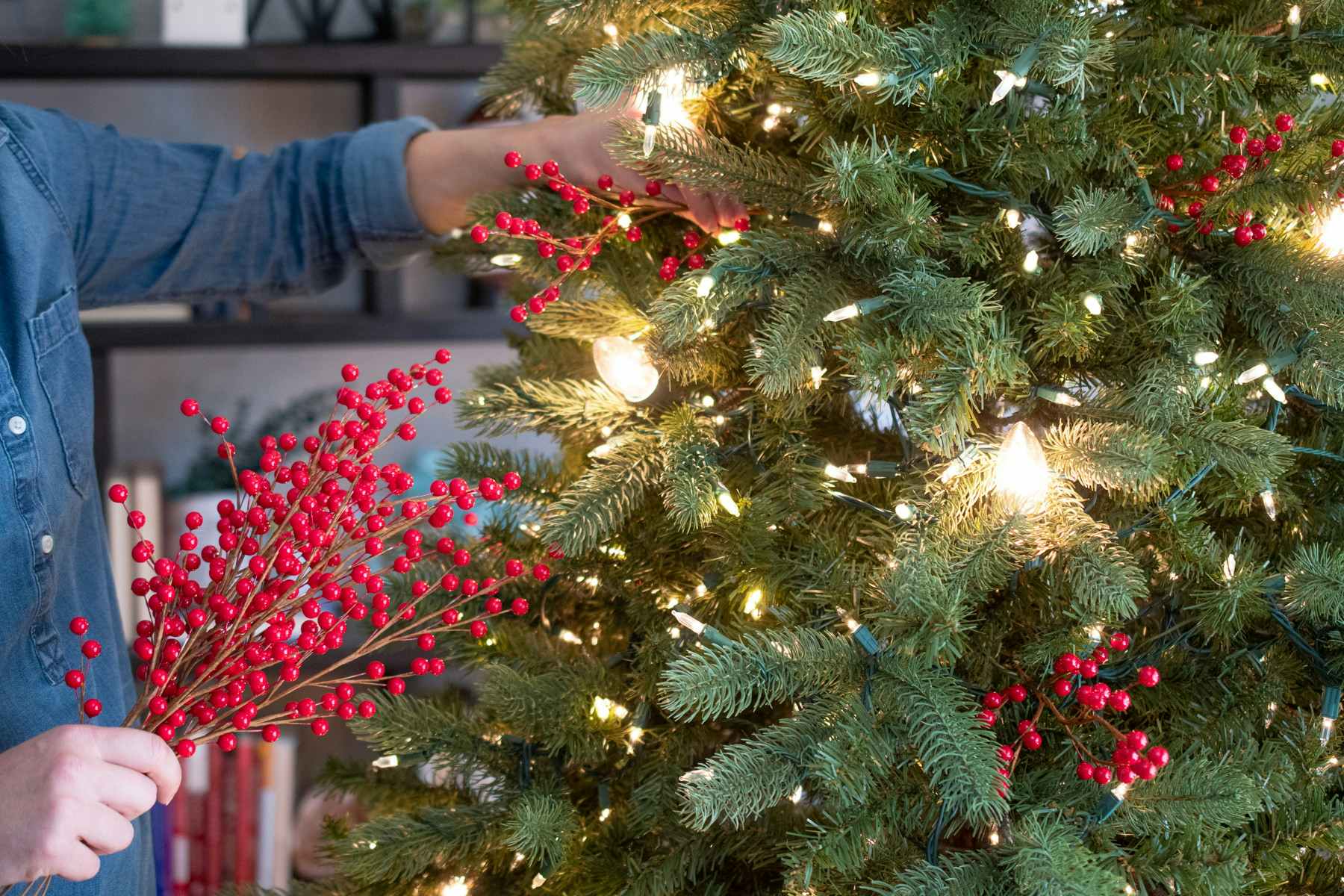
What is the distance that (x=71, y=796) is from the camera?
43cm

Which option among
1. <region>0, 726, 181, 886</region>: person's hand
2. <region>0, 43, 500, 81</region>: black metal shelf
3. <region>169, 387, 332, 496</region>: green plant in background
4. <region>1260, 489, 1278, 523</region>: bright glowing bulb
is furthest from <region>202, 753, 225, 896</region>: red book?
<region>1260, 489, 1278, 523</region>: bright glowing bulb

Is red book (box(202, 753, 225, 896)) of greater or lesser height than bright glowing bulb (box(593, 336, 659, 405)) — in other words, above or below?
below

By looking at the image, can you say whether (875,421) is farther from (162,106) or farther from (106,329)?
(162,106)

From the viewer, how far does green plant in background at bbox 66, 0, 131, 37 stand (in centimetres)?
152

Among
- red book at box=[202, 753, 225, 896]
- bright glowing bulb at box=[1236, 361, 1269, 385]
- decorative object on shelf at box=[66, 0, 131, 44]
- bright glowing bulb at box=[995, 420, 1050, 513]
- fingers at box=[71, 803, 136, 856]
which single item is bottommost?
red book at box=[202, 753, 225, 896]

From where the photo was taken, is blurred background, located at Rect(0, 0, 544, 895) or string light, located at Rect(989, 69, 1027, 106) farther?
blurred background, located at Rect(0, 0, 544, 895)

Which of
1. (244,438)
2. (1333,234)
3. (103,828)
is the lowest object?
(244,438)

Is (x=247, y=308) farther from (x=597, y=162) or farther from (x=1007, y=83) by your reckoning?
(x=1007, y=83)

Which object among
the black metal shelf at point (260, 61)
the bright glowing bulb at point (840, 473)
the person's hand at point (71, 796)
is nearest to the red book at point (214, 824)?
the black metal shelf at point (260, 61)

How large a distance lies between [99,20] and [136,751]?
1.44 meters

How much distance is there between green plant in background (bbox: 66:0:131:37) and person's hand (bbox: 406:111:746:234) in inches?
39.0

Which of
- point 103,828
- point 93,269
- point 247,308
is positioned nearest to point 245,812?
point 247,308

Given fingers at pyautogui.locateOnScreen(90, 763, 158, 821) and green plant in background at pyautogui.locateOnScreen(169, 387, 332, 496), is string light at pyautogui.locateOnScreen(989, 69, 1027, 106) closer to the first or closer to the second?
fingers at pyautogui.locateOnScreen(90, 763, 158, 821)

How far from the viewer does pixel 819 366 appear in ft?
1.64
